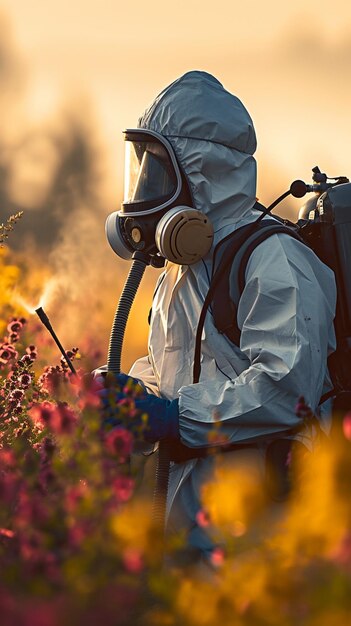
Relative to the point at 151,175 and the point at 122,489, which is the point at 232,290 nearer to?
the point at 151,175

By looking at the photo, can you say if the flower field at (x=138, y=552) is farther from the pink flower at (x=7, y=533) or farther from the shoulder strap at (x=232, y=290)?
the shoulder strap at (x=232, y=290)

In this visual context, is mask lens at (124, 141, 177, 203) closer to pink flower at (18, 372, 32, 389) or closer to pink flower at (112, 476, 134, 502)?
pink flower at (18, 372, 32, 389)

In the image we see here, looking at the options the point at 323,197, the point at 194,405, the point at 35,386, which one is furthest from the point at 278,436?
the point at 35,386

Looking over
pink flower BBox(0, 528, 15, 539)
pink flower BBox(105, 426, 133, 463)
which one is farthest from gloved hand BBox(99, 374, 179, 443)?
pink flower BBox(0, 528, 15, 539)

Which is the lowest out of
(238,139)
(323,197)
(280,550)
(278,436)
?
(278,436)

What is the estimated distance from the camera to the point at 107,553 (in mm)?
1848

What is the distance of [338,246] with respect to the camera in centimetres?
360

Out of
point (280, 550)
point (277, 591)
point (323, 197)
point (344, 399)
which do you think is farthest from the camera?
point (323, 197)

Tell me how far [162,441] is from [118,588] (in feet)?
5.49

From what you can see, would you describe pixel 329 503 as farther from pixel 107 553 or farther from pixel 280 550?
pixel 107 553

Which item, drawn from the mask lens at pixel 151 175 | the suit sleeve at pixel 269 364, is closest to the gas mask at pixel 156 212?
the mask lens at pixel 151 175

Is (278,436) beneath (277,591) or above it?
beneath

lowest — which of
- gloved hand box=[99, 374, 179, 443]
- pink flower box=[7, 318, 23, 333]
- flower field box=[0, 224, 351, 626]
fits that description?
gloved hand box=[99, 374, 179, 443]

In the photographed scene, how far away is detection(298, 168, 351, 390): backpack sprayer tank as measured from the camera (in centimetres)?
344
